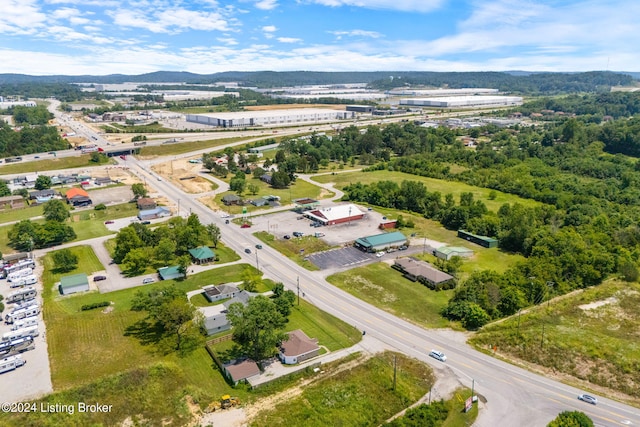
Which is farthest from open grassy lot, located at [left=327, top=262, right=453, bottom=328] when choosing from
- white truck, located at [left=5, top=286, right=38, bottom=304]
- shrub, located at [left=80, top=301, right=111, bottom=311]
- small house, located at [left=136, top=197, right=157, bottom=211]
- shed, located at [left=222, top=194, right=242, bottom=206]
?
small house, located at [left=136, top=197, right=157, bottom=211]

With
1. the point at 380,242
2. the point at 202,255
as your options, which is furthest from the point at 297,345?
the point at 380,242

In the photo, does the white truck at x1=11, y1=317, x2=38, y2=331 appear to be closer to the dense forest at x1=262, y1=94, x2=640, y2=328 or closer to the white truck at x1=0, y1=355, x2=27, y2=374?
the white truck at x1=0, y1=355, x2=27, y2=374

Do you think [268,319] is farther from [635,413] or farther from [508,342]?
[635,413]

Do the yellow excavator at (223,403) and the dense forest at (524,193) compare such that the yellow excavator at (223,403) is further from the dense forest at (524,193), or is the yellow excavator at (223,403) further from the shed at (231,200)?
the shed at (231,200)

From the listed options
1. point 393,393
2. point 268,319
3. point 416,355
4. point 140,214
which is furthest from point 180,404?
point 140,214

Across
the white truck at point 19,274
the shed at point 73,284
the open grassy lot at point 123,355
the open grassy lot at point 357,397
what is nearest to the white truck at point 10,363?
the open grassy lot at point 123,355

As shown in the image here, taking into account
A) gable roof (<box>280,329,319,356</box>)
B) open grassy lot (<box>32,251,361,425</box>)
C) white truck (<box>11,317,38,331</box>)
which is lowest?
open grassy lot (<box>32,251,361,425</box>)

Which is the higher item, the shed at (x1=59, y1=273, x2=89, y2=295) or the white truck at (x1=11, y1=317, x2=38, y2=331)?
the shed at (x1=59, y1=273, x2=89, y2=295)
